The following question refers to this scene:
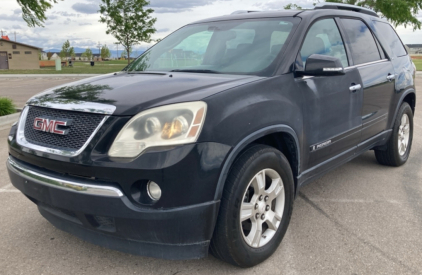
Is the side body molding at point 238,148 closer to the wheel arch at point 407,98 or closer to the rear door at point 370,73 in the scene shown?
the rear door at point 370,73

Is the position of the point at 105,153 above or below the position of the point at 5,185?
above

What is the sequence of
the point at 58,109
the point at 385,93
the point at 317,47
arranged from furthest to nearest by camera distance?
the point at 385,93 → the point at 317,47 → the point at 58,109

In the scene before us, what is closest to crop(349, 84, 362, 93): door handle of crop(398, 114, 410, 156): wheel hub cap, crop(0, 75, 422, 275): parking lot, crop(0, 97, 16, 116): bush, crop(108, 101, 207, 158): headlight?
crop(0, 75, 422, 275): parking lot

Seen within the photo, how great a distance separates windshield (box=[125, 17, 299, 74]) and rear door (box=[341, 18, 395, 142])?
3.01 ft

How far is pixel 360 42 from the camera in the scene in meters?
4.18

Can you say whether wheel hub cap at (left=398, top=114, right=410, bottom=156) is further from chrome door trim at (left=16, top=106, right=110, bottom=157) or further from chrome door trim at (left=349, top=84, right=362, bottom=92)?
chrome door trim at (left=16, top=106, right=110, bottom=157)

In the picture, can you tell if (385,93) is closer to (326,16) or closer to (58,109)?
(326,16)

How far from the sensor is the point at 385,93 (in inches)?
174

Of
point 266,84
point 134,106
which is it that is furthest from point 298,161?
point 134,106

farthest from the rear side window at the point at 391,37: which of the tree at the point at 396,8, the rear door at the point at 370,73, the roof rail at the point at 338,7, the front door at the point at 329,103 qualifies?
the tree at the point at 396,8

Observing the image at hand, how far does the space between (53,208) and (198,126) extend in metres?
1.13

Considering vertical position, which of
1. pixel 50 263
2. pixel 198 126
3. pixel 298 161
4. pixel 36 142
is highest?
pixel 198 126

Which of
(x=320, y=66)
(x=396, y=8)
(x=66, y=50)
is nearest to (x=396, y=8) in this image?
(x=396, y=8)

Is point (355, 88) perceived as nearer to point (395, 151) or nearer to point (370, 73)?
point (370, 73)
